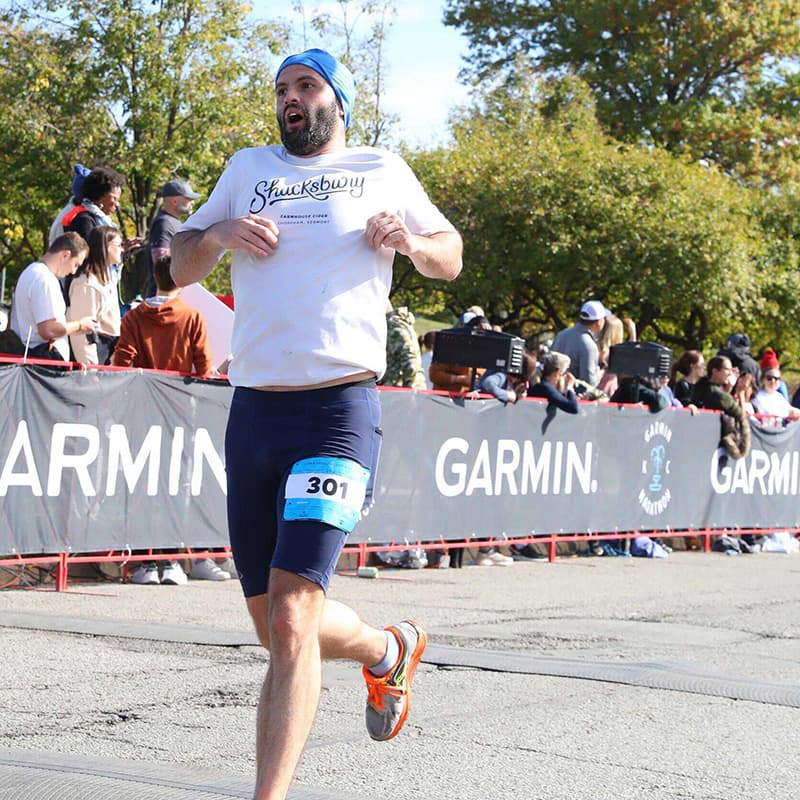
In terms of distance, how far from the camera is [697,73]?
44812 mm

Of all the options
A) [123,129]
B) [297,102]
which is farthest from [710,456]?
[123,129]

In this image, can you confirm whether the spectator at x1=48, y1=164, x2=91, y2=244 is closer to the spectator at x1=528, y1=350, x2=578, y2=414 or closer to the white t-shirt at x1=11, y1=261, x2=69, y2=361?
the white t-shirt at x1=11, y1=261, x2=69, y2=361

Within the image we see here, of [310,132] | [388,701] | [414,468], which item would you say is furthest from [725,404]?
[310,132]

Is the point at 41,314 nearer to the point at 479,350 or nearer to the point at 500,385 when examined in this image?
the point at 479,350

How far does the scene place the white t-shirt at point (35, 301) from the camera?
959cm

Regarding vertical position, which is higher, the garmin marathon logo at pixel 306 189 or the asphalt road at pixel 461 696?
the garmin marathon logo at pixel 306 189

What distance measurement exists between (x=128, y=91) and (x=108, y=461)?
18180 millimetres

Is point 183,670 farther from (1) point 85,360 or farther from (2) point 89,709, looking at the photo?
(1) point 85,360

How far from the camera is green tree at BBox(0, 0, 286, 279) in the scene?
84.5 ft

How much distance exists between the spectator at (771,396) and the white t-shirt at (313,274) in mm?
13461

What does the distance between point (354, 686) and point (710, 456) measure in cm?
990

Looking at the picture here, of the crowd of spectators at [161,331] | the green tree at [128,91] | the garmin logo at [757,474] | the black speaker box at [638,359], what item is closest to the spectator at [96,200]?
the crowd of spectators at [161,331]

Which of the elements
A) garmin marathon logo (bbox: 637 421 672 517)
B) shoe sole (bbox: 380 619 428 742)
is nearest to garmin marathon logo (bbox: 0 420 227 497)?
shoe sole (bbox: 380 619 428 742)

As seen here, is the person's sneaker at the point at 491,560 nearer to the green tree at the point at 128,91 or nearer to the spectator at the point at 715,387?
the spectator at the point at 715,387
